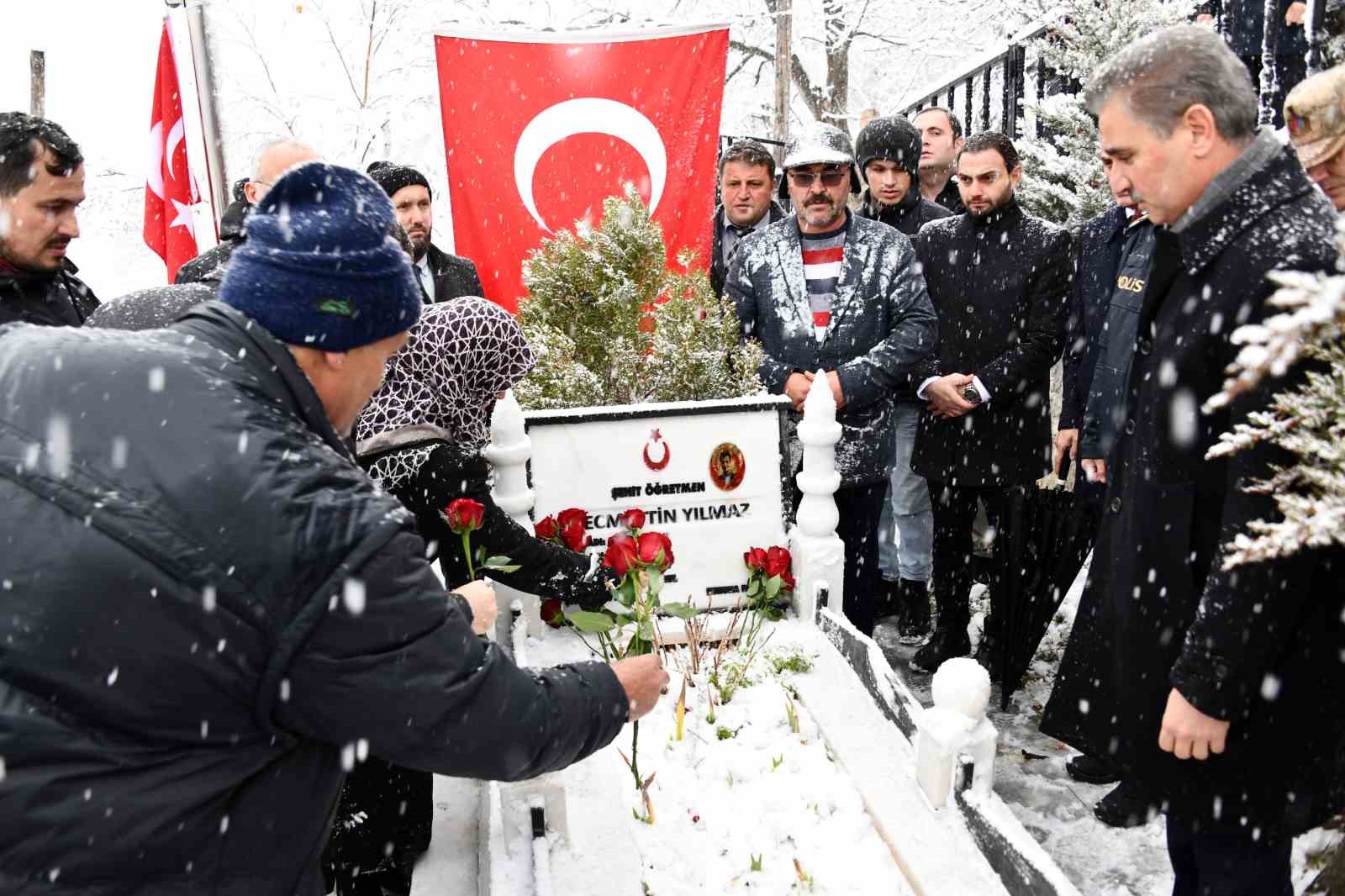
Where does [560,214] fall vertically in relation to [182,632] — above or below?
above

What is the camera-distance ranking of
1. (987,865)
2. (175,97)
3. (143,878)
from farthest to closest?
(175,97), (987,865), (143,878)

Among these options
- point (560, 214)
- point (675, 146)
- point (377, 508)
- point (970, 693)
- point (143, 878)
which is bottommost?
point (970, 693)

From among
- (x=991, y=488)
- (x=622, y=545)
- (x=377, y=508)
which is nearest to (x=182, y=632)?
(x=377, y=508)

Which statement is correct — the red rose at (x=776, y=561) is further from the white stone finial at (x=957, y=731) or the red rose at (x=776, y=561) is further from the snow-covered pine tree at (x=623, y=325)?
the white stone finial at (x=957, y=731)

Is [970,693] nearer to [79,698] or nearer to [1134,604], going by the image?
[1134,604]

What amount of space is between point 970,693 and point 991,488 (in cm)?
215

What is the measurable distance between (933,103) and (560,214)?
5.15 m

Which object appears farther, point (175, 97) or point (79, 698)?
point (175, 97)

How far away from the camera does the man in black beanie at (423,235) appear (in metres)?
5.27

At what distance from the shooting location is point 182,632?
1.34 metres

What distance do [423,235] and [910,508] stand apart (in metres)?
2.93

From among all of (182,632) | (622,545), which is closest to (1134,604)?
(622,545)

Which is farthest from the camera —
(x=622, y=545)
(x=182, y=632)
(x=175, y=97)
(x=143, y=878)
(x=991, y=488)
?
(x=175, y=97)

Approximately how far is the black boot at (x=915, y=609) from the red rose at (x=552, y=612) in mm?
2065
